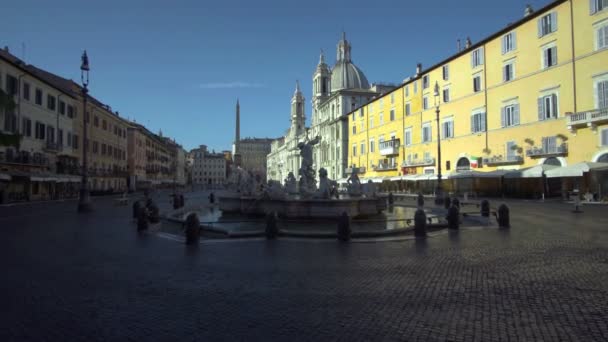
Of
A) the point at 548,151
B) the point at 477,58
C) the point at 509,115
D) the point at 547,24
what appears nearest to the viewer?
the point at 548,151

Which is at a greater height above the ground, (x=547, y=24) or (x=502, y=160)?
(x=547, y=24)

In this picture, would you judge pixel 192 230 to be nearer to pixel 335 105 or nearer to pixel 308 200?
pixel 308 200

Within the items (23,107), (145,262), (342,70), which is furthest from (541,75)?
(342,70)

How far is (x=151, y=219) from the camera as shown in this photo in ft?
54.0

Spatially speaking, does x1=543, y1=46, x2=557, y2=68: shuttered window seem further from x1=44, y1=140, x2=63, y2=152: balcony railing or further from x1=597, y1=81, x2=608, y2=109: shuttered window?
x1=44, y1=140, x2=63, y2=152: balcony railing

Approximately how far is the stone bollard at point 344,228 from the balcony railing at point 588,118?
81.2ft

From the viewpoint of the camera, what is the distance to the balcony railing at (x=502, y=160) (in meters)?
34.2

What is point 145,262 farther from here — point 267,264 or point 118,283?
point 267,264

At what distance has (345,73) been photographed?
9612 centimetres

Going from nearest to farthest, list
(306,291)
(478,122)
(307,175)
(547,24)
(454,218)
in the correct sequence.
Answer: (306,291) → (454,218) → (307,175) → (547,24) → (478,122)

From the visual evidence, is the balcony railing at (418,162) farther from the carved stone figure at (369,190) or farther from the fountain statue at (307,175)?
the fountain statue at (307,175)

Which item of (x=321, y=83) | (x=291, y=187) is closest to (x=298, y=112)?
(x=321, y=83)

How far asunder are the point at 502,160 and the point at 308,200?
1024 inches

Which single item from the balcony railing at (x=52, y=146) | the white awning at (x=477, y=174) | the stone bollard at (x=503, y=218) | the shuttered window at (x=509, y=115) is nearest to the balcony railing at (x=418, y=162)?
the white awning at (x=477, y=174)
